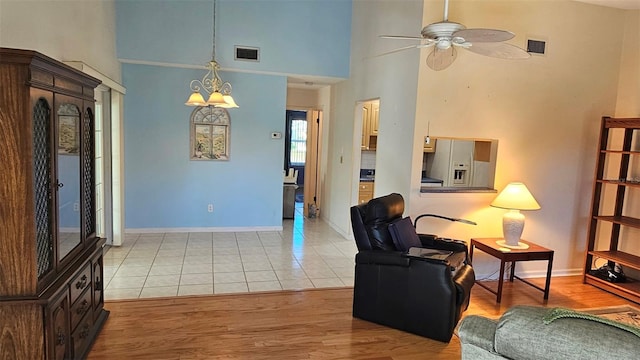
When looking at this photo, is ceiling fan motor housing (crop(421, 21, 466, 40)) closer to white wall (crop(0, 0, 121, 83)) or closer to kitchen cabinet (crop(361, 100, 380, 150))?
white wall (crop(0, 0, 121, 83))

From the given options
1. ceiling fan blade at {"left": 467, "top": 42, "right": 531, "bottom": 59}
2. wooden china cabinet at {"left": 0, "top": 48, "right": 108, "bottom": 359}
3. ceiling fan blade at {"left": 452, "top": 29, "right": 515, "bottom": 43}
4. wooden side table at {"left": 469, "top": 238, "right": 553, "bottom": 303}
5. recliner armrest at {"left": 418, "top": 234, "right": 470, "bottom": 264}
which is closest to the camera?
wooden china cabinet at {"left": 0, "top": 48, "right": 108, "bottom": 359}

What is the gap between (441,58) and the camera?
10.3 feet

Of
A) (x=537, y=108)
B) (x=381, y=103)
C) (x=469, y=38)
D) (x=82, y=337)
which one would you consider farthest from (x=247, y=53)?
(x=82, y=337)

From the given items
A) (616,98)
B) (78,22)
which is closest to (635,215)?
(616,98)

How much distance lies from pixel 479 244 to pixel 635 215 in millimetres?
1887

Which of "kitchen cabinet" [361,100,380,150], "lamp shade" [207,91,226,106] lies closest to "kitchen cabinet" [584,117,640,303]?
"kitchen cabinet" [361,100,380,150]

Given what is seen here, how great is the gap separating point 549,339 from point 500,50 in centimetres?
223

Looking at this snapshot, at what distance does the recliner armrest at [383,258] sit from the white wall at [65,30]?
274 centimetres

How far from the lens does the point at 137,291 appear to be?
3.80 metres

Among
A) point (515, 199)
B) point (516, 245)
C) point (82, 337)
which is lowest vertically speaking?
point (82, 337)

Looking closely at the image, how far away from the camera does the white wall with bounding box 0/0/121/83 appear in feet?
8.31

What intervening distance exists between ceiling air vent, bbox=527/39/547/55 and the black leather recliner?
2.17 m

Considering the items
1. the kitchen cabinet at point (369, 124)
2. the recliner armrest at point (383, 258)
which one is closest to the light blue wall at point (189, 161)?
the kitchen cabinet at point (369, 124)

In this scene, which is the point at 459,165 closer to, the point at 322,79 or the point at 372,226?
the point at 322,79
